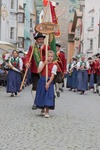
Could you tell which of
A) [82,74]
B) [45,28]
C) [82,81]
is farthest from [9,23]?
[45,28]

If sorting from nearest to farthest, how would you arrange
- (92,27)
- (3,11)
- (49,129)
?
(49,129) < (3,11) < (92,27)

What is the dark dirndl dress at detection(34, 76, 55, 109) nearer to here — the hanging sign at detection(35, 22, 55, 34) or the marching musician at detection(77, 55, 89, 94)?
the hanging sign at detection(35, 22, 55, 34)

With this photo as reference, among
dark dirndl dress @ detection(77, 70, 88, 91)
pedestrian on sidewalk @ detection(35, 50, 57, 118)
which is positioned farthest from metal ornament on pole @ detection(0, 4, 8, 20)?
pedestrian on sidewalk @ detection(35, 50, 57, 118)

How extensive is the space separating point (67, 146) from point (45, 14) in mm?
5687

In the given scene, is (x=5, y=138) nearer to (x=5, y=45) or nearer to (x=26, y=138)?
(x=26, y=138)

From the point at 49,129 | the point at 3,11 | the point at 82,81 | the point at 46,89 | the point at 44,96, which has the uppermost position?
the point at 3,11

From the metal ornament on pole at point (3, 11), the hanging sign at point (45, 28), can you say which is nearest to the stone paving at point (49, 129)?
the hanging sign at point (45, 28)

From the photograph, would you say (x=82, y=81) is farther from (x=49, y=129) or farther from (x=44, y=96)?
(x=49, y=129)

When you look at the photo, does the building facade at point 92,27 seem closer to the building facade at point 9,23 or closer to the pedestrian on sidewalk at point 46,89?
the building facade at point 9,23

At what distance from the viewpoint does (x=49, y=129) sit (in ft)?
30.7

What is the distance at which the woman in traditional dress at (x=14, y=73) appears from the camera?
1758 cm

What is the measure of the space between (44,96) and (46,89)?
0.52ft

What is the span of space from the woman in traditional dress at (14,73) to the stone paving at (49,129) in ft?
13.8

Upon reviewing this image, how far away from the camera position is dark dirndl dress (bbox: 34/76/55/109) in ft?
37.1
